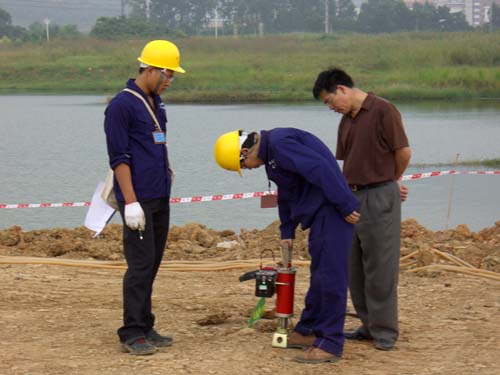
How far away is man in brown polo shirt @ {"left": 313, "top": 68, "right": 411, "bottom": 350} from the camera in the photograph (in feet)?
22.2

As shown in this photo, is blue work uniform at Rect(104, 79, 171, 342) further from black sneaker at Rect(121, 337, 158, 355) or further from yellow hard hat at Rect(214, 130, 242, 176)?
yellow hard hat at Rect(214, 130, 242, 176)

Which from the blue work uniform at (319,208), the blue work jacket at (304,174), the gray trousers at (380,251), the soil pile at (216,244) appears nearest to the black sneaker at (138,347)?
the blue work uniform at (319,208)

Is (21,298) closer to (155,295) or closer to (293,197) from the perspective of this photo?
(155,295)

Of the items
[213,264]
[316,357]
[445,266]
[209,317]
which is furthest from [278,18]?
[316,357]

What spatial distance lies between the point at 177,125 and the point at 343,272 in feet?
84.0

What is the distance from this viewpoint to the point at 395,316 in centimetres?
696

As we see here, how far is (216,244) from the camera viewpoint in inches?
445

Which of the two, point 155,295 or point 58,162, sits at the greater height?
point 155,295

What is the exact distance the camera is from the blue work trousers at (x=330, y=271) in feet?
21.3

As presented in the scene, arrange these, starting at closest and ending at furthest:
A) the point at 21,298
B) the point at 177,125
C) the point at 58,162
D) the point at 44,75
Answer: the point at 21,298 < the point at 58,162 < the point at 177,125 < the point at 44,75

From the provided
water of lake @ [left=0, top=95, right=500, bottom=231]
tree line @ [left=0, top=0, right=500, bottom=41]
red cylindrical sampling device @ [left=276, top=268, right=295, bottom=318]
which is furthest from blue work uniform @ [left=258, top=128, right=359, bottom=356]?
tree line @ [left=0, top=0, right=500, bottom=41]

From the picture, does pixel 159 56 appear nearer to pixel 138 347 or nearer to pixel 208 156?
pixel 138 347

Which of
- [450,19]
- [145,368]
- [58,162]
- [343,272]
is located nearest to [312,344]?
[343,272]

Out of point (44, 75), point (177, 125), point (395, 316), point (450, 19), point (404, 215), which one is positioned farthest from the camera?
point (450, 19)
